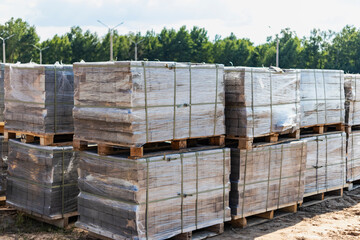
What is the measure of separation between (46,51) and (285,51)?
24.8m

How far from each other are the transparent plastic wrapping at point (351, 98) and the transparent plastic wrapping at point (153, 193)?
411 centimetres

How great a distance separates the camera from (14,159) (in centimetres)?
784

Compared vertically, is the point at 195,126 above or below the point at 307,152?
above

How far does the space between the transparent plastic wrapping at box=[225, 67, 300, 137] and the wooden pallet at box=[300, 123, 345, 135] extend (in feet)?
4.29

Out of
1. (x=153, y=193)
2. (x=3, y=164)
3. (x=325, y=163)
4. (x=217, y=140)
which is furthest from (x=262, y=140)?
(x=3, y=164)

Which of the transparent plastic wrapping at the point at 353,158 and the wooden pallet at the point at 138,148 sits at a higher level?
the wooden pallet at the point at 138,148

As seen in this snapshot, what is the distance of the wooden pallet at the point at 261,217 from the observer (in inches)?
299

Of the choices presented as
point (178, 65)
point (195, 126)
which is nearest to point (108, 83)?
point (178, 65)

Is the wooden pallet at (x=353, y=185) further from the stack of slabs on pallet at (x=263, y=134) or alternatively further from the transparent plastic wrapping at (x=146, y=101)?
the transparent plastic wrapping at (x=146, y=101)

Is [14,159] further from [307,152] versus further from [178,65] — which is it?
[307,152]

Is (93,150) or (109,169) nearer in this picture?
(109,169)

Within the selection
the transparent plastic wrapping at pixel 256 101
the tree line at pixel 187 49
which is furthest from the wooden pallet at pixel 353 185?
the tree line at pixel 187 49

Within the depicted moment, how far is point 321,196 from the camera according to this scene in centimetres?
943

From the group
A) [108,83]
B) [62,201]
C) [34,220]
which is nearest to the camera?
[108,83]
